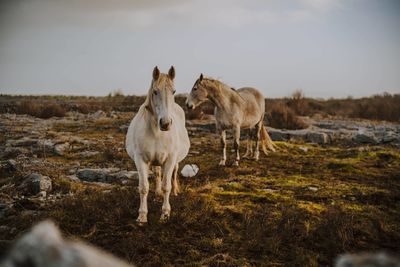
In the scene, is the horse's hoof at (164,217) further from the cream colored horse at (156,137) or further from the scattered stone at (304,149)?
the scattered stone at (304,149)

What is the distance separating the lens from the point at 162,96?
16.6 ft

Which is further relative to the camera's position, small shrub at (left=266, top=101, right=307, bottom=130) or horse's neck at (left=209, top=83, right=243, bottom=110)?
small shrub at (left=266, top=101, right=307, bottom=130)

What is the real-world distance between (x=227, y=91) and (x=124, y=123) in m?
6.30

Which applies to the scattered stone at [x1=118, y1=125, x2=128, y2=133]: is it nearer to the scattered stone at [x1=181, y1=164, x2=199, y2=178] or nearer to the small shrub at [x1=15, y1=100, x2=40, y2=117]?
the small shrub at [x1=15, y1=100, x2=40, y2=117]

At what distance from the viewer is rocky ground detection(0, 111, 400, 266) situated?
4.59 metres

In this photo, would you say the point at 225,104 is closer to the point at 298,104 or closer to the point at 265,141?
the point at 265,141

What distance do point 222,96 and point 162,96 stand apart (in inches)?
254

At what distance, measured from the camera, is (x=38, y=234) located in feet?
3.26

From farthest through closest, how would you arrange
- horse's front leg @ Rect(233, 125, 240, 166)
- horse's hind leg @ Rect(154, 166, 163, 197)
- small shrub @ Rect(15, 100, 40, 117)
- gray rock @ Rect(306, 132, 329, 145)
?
small shrub @ Rect(15, 100, 40, 117) < gray rock @ Rect(306, 132, 329, 145) < horse's front leg @ Rect(233, 125, 240, 166) < horse's hind leg @ Rect(154, 166, 163, 197)

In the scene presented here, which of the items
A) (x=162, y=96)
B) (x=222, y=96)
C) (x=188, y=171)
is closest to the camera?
(x=162, y=96)

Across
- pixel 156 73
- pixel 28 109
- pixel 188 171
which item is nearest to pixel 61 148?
pixel 188 171

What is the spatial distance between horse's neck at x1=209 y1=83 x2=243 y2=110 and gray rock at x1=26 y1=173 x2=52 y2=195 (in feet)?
20.1

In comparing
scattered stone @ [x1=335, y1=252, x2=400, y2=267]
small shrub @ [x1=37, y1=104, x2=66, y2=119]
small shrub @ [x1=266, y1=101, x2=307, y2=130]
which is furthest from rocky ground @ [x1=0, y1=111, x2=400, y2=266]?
small shrub @ [x1=37, y1=104, x2=66, y2=119]

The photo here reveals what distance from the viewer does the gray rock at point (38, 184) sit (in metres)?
6.10
